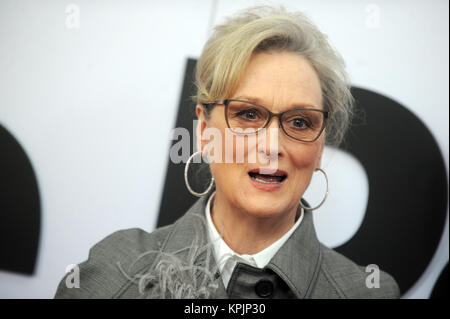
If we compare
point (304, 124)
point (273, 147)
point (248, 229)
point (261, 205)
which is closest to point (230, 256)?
point (248, 229)

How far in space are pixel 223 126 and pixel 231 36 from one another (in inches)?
11.0

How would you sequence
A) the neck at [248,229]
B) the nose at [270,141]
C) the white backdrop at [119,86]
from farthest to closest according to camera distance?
the white backdrop at [119,86], the neck at [248,229], the nose at [270,141]

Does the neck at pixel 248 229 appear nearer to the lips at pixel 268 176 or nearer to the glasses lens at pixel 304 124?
the lips at pixel 268 176

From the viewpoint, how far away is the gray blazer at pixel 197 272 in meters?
1.20

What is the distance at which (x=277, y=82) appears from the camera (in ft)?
4.02

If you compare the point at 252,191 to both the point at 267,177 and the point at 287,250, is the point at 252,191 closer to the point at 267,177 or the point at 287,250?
the point at 267,177

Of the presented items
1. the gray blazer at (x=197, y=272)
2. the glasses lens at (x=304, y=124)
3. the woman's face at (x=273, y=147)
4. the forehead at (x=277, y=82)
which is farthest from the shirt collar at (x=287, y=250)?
the forehead at (x=277, y=82)

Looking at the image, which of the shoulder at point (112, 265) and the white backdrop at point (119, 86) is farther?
the white backdrop at point (119, 86)

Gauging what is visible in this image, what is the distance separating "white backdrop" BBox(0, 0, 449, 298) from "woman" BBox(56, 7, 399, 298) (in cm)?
44

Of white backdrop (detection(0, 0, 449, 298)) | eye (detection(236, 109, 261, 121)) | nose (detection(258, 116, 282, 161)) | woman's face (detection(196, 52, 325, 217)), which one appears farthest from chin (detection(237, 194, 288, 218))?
white backdrop (detection(0, 0, 449, 298))

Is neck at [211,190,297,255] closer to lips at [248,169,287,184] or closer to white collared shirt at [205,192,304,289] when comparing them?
white collared shirt at [205,192,304,289]

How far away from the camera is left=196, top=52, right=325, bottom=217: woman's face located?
1211 millimetres

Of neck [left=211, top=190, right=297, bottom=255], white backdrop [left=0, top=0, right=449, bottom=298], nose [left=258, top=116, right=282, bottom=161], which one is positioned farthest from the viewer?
white backdrop [left=0, top=0, right=449, bottom=298]

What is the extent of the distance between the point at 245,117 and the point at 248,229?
0.36 m
